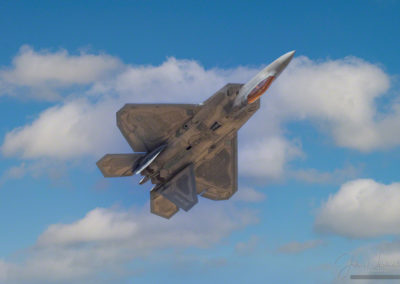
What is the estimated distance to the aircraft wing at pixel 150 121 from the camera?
40969 millimetres

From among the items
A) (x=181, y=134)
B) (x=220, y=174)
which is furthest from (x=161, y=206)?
(x=181, y=134)

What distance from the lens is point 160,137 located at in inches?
1652

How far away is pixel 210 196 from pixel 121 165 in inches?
401

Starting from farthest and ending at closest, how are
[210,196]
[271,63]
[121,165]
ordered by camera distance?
1. [210,196]
2. [121,165]
3. [271,63]

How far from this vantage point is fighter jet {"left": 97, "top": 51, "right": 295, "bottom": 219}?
40.2 m

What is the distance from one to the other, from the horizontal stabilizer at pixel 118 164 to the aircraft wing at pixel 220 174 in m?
6.55

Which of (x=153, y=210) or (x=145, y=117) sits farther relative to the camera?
(x=153, y=210)

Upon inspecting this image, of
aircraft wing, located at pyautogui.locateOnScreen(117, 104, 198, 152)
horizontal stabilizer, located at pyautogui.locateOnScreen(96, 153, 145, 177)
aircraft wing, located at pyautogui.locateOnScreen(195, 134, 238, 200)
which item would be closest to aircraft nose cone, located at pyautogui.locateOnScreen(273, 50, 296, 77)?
aircraft wing, located at pyautogui.locateOnScreen(117, 104, 198, 152)

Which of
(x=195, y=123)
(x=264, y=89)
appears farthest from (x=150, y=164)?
(x=264, y=89)

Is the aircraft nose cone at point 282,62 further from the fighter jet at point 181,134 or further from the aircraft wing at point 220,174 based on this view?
the aircraft wing at point 220,174

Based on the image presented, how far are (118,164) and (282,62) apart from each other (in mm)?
14751

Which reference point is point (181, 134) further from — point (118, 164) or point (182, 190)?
point (118, 164)

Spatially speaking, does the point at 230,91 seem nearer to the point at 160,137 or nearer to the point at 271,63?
the point at 271,63

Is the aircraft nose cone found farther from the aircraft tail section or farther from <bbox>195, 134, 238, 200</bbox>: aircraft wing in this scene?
the aircraft tail section
